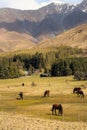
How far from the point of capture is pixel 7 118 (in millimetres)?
54094

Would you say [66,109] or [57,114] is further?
[66,109]

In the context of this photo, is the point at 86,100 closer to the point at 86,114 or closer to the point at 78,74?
the point at 86,114

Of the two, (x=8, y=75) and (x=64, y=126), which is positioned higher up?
(x=8, y=75)

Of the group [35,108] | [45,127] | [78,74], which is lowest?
[45,127]

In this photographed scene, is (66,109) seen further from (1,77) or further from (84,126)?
(1,77)

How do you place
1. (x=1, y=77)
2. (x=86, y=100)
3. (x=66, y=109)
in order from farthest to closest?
1. (x=1, y=77)
2. (x=86, y=100)
3. (x=66, y=109)

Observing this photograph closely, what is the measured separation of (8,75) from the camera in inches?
7579

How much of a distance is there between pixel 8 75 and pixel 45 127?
147217 mm

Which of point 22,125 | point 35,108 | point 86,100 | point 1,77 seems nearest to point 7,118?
point 22,125

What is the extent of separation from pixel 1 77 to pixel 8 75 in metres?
3.39

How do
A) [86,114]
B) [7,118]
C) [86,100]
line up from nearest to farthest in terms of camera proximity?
[7,118] < [86,114] < [86,100]

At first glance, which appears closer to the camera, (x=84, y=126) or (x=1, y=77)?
(x=84, y=126)

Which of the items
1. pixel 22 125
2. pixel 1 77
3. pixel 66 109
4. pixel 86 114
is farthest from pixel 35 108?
pixel 1 77

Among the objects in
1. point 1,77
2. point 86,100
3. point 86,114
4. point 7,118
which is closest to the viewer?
point 7,118
